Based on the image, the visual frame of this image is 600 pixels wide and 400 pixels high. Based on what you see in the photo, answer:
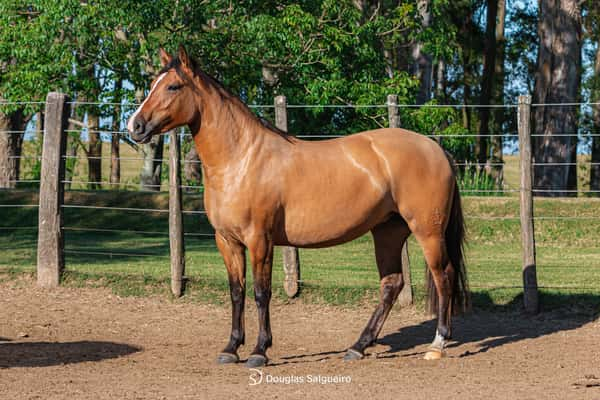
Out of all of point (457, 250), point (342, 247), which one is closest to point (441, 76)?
point (342, 247)

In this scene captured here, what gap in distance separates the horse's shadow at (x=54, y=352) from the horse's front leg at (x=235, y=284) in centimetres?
96

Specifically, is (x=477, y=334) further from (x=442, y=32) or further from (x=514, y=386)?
(x=442, y=32)

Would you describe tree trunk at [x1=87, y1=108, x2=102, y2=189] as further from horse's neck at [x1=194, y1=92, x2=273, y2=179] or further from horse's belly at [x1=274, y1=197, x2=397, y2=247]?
horse's belly at [x1=274, y1=197, x2=397, y2=247]

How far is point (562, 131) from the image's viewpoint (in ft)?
62.5

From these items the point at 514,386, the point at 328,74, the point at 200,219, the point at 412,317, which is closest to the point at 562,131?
the point at 328,74

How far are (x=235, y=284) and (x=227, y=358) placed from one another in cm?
60

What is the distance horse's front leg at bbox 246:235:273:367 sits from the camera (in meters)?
6.70

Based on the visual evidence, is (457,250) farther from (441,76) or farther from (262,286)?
(441,76)

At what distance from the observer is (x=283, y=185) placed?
6.86 m

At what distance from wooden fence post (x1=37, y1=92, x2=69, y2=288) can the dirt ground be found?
0.96 ft

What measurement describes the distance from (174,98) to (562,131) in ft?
46.3

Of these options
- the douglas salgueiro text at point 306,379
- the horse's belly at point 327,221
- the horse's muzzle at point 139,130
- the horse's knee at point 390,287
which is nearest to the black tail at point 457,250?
the horse's knee at point 390,287

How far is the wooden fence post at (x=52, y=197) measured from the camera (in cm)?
992

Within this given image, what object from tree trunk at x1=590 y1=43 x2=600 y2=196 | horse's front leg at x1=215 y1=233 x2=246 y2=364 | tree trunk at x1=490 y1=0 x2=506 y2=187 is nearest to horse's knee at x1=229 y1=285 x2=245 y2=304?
horse's front leg at x1=215 y1=233 x2=246 y2=364
